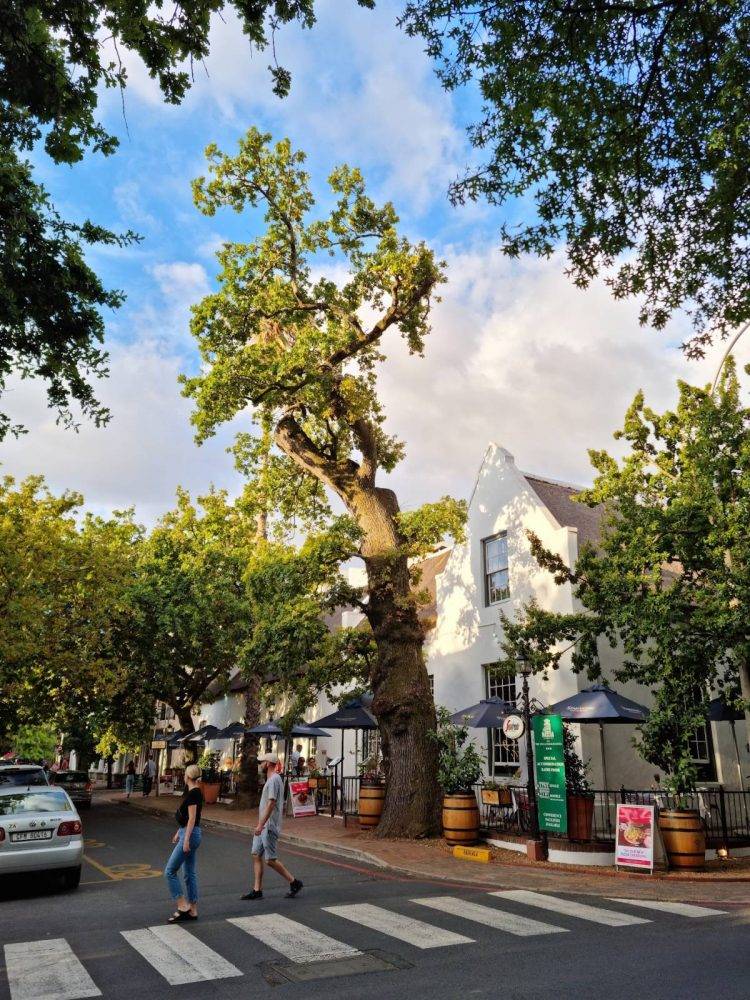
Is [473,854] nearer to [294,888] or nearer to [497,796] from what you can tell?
[497,796]

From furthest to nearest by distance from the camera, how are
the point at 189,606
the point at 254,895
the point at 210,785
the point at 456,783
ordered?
the point at 210,785 < the point at 189,606 < the point at 456,783 < the point at 254,895

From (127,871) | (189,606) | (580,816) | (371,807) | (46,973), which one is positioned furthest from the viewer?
(189,606)

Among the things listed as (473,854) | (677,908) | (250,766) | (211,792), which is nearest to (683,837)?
(677,908)

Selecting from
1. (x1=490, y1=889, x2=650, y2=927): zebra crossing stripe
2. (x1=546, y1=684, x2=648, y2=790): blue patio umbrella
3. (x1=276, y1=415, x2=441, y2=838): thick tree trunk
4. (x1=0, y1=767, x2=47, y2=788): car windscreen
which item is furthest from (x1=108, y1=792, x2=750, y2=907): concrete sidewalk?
(x1=0, y1=767, x2=47, y2=788): car windscreen

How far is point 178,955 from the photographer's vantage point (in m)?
6.88

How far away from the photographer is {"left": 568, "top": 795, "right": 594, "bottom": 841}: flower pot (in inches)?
530

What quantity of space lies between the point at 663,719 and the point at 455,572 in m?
10.3

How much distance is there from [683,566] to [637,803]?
4721mm

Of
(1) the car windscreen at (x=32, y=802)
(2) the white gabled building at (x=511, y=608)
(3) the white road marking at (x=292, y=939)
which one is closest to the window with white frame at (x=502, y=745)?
(2) the white gabled building at (x=511, y=608)

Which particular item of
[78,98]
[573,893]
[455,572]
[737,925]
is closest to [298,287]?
[455,572]

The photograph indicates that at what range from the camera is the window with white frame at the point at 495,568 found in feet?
69.0

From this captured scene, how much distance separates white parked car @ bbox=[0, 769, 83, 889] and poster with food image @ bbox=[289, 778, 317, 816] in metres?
10.5

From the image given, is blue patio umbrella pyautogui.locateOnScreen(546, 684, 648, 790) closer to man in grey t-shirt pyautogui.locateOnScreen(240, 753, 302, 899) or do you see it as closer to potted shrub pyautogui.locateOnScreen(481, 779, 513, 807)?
potted shrub pyautogui.locateOnScreen(481, 779, 513, 807)

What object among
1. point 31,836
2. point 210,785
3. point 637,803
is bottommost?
point 210,785
